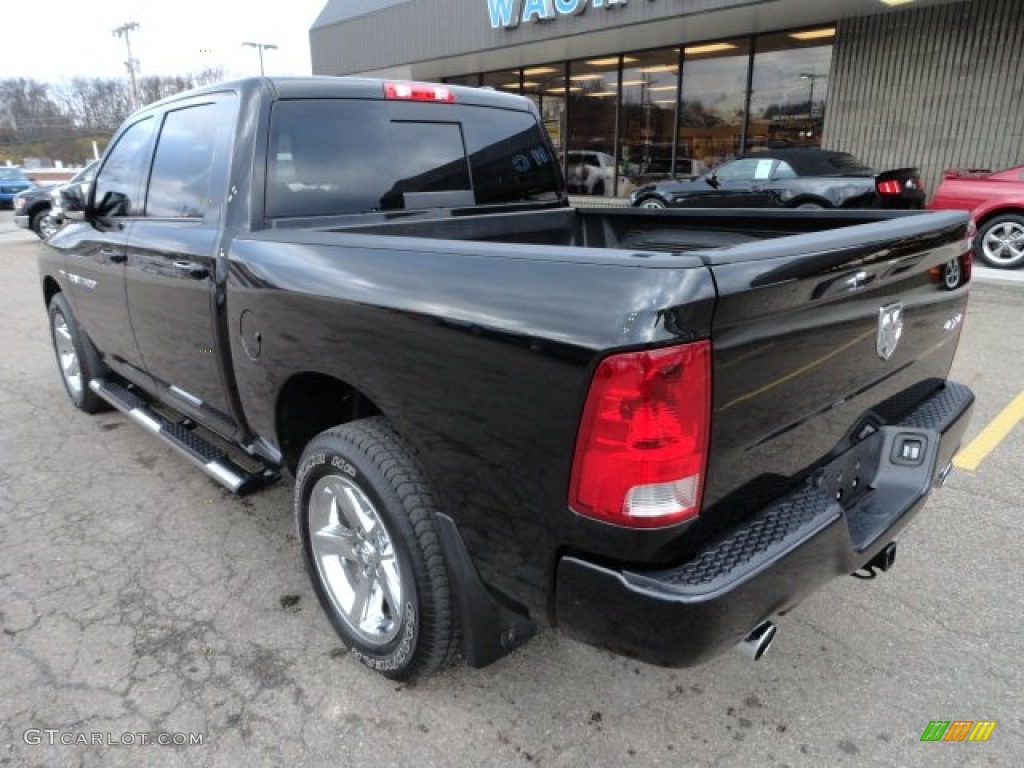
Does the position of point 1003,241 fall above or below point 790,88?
below

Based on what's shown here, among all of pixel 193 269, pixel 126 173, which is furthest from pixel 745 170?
pixel 193 269

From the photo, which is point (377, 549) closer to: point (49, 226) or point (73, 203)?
point (73, 203)

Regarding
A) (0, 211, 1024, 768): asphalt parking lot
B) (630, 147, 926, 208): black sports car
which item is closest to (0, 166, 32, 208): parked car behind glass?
(630, 147, 926, 208): black sports car

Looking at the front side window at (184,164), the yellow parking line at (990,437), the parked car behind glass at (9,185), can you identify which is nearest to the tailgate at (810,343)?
the yellow parking line at (990,437)

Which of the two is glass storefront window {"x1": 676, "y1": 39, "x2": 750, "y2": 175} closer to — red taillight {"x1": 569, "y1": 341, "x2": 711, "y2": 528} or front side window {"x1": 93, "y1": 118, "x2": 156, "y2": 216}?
front side window {"x1": 93, "y1": 118, "x2": 156, "y2": 216}

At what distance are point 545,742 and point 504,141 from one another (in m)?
2.64

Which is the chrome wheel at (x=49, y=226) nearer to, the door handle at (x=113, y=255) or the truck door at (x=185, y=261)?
the door handle at (x=113, y=255)

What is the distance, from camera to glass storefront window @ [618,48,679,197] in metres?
16.3

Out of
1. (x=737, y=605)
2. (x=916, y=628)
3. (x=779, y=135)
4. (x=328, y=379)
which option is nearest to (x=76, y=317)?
(x=328, y=379)

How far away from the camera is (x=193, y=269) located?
2.87m

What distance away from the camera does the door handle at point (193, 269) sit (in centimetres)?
280

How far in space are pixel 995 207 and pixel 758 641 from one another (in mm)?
9891

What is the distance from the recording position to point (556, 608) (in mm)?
1717

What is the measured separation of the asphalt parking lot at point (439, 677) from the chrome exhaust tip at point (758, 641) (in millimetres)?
462
